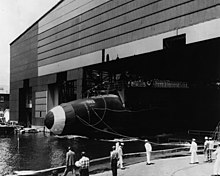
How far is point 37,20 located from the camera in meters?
59.3

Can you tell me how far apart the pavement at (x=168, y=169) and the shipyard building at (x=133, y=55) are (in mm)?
12646

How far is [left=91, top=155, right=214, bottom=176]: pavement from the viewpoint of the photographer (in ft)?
48.2

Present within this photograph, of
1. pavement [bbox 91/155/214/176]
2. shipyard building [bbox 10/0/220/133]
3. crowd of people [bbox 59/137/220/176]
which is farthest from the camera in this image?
shipyard building [bbox 10/0/220/133]

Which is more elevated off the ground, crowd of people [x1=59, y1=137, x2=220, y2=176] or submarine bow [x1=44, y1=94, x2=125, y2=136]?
submarine bow [x1=44, y1=94, x2=125, y2=136]

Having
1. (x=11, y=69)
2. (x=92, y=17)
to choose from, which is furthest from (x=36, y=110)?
(x=92, y=17)

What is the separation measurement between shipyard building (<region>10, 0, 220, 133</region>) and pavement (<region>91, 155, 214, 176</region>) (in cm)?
1265

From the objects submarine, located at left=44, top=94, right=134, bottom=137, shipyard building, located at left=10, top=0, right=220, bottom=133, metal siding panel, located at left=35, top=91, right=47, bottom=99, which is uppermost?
shipyard building, located at left=10, top=0, right=220, bottom=133

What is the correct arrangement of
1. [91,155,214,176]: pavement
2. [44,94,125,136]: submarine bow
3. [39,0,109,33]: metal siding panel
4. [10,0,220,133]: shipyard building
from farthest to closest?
[39,0,109,33]: metal siding panel
[10,0,220,133]: shipyard building
[44,94,125,136]: submarine bow
[91,155,214,176]: pavement

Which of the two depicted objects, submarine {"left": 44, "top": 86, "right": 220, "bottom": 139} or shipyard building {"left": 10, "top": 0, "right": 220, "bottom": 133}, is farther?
shipyard building {"left": 10, "top": 0, "right": 220, "bottom": 133}

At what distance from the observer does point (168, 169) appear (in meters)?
15.7

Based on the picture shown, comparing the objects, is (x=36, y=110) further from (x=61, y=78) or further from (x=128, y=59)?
(x=128, y=59)

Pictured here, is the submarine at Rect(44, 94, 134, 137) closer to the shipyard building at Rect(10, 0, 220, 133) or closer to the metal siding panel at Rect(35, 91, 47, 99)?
the shipyard building at Rect(10, 0, 220, 133)

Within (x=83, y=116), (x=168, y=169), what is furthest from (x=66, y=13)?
(x=168, y=169)

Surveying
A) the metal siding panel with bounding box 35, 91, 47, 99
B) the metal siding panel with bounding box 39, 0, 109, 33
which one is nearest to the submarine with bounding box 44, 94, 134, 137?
the metal siding panel with bounding box 39, 0, 109, 33
